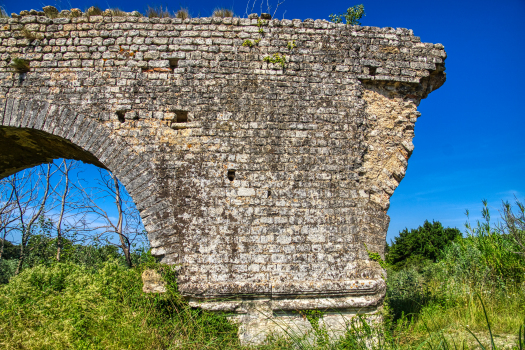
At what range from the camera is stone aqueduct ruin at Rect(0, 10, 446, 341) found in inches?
161

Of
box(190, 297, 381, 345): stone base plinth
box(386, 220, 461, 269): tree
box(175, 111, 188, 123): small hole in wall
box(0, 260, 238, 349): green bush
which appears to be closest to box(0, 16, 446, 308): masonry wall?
box(175, 111, 188, 123): small hole in wall

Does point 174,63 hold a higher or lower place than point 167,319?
higher

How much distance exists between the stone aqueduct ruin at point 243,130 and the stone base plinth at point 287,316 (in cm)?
3

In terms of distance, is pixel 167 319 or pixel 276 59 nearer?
pixel 167 319

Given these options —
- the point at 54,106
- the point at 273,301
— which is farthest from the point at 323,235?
the point at 54,106

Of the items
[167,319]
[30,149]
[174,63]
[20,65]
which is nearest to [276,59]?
[174,63]

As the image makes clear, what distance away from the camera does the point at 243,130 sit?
441cm

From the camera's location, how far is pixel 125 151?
4312 millimetres

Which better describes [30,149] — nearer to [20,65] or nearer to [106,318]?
[20,65]

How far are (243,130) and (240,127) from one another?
0.06m

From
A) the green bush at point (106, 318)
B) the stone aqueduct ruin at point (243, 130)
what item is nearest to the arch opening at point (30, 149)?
the stone aqueduct ruin at point (243, 130)

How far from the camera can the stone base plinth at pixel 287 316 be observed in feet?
13.0

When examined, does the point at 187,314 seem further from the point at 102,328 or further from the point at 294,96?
the point at 294,96

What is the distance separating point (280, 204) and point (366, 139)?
Result: 1.68m
